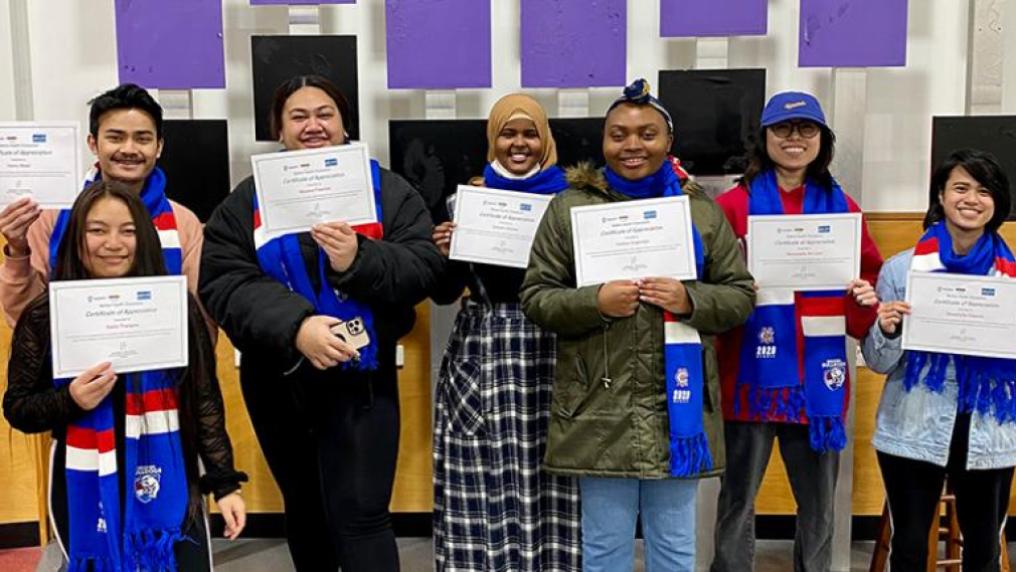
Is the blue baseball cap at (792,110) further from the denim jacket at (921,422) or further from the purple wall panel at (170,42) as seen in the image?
the purple wall panel at (170,42)

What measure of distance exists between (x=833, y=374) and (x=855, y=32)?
1.40 meters

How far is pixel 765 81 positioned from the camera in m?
3.61

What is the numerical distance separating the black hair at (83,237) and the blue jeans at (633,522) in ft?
4.14

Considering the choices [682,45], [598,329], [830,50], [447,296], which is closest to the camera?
[598,329]

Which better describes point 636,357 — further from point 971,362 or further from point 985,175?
point 985,175

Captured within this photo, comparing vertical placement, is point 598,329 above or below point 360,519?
above

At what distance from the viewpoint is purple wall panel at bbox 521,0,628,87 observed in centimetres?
356

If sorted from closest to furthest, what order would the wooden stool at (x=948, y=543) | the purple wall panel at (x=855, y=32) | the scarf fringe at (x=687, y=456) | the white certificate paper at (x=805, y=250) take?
the scarf fringe at (x=687, y=456)
the white certificate paper at (x=805, y=250)
the wooden stool at (x=948, y=543)
the purple wall panel at (x=855, y=32)

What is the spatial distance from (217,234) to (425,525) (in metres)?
1.86

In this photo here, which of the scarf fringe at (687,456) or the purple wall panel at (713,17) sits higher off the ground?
the purple wall panel at (713,17)

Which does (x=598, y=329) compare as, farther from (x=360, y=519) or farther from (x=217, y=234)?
(x=217, y=234)

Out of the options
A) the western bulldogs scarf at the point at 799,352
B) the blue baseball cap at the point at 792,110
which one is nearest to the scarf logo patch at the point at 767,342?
the western bulldogs scarf at the point at 799,352

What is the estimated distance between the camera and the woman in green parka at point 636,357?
248cm

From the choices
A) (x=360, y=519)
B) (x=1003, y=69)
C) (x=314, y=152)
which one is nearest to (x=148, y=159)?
(x=314, y=152)
